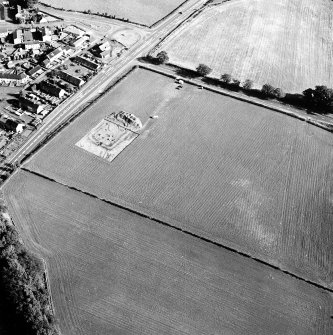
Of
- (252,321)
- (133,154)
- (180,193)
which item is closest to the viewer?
(252,321)

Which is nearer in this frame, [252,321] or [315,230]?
[252,321]

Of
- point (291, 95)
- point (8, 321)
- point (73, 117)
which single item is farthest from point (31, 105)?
point (291, 95)

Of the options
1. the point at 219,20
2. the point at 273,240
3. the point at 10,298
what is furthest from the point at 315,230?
the point at 219,20

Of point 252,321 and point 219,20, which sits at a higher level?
point 219,20

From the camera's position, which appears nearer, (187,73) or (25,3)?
(187,73)

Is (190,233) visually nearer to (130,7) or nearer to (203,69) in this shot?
(203,69)

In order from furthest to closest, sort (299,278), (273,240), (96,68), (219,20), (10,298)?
(219,20) → (96,68) → (273,240) → (299,278) → (10,298)

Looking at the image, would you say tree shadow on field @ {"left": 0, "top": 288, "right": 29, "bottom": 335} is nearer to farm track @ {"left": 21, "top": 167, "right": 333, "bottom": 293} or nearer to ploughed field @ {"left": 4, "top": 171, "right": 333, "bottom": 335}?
ploughed field @ {"left": 4, "top": 171, "right": 333, "bottom": 335}

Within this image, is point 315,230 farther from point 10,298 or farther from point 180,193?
point 10,298
